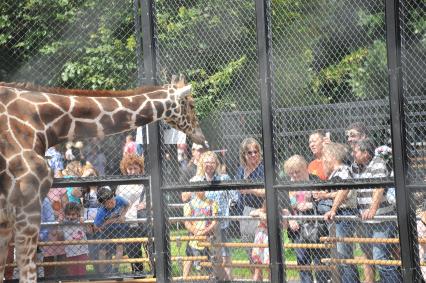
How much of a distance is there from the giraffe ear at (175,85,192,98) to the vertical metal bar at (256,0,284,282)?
0.86 m

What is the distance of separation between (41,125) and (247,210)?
2.38 metres

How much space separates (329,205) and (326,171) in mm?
349

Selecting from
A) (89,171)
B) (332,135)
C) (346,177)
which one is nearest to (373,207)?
(346,177)

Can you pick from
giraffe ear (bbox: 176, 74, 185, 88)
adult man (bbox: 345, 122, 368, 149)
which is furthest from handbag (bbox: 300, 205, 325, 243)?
giraffe ear (bbox: 176, 74, 185, 88)

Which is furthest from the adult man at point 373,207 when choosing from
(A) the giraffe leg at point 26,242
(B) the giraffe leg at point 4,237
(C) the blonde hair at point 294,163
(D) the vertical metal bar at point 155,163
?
(B) the giraffe leg at point 4,237

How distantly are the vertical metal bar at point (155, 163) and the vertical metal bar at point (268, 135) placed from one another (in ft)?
4.07

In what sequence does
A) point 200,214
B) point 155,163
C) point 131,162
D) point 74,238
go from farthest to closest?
point 74,238 → point 131,162 → point 200,214 → point 155,163

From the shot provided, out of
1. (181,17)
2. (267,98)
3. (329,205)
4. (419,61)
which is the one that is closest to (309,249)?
(329,205)

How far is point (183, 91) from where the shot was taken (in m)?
8.93

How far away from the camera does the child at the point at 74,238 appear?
9961 millimetres

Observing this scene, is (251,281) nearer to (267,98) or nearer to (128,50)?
(267,98)

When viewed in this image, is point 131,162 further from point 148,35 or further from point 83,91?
point 148,35

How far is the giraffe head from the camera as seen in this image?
29.4ft

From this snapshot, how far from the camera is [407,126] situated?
770cm
